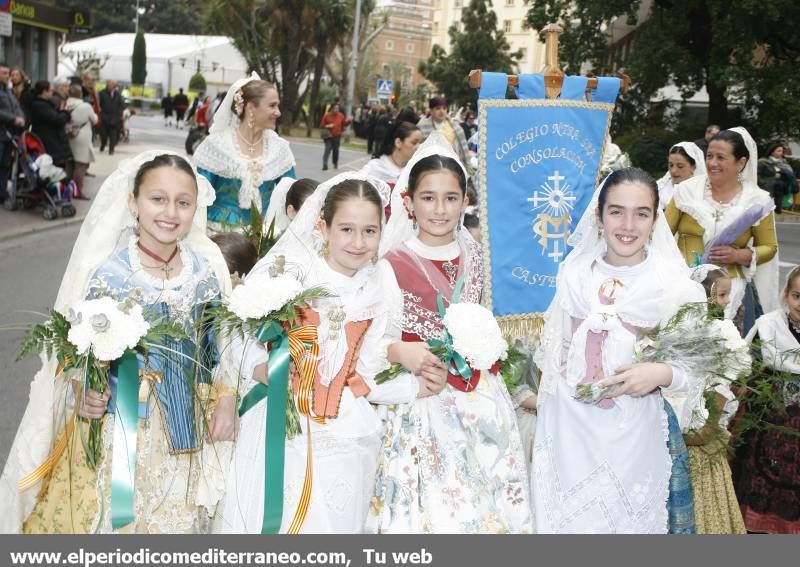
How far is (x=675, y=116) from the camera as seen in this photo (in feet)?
97.2

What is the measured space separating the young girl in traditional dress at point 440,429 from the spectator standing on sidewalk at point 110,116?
20.9 meters

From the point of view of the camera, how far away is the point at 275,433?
356cm

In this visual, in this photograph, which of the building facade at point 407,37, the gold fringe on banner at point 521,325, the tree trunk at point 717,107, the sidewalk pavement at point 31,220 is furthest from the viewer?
the building facade at point 407,37

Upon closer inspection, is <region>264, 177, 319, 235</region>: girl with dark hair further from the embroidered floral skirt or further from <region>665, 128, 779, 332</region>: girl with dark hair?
<region>665, 128, 779, 332</region>: girl with dark hair

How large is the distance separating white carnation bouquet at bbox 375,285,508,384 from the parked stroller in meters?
11.0

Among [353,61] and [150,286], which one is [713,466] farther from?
[353,61]

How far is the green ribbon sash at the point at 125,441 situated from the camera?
3.43m

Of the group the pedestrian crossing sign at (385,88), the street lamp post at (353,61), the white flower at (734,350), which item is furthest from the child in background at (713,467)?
the street lamp post at (353,61)

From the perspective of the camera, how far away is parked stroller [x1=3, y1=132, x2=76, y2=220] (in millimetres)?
13219

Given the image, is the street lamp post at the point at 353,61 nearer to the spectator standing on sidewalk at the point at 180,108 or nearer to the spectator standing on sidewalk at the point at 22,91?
the spectator standing on sidewalk at the point at 180,108

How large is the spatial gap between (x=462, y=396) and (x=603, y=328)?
0.68 metres

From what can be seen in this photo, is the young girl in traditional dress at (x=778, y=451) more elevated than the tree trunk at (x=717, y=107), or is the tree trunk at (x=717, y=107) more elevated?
the tree trunk at (x=717, y=107)

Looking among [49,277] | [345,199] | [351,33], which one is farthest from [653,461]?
[351,33]

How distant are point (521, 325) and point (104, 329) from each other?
218cm
